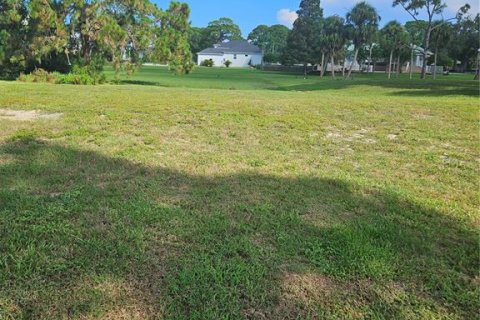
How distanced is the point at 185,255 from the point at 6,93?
26.4 feet

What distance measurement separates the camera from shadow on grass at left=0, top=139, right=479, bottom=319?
6.56 feet

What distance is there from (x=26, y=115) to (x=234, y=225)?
506cm

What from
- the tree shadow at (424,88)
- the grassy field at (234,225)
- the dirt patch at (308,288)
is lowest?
the dirt patch at (308,288)

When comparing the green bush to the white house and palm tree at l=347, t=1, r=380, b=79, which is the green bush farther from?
the white house

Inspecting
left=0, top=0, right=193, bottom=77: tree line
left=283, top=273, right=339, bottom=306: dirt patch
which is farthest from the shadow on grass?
left=0, top=0, right=193, bottom=77: tree line

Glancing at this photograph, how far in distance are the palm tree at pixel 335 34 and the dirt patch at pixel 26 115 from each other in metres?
42.4

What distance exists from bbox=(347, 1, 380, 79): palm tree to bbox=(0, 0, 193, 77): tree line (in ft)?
86.7

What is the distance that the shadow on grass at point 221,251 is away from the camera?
6.56 ft

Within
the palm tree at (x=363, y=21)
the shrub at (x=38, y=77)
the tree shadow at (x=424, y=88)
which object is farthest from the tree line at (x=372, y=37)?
the shrub at (x=38, y=77)

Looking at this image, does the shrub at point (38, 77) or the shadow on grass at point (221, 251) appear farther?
the shrub at point (38, 77)

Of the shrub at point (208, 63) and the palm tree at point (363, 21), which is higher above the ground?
the palm tree at point (363, 21)

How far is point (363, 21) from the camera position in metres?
42.6

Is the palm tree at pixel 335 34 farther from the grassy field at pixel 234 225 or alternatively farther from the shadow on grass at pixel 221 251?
the shadow on grass at pixel 221 251

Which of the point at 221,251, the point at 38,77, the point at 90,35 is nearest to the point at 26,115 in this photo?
the point at 221,251
